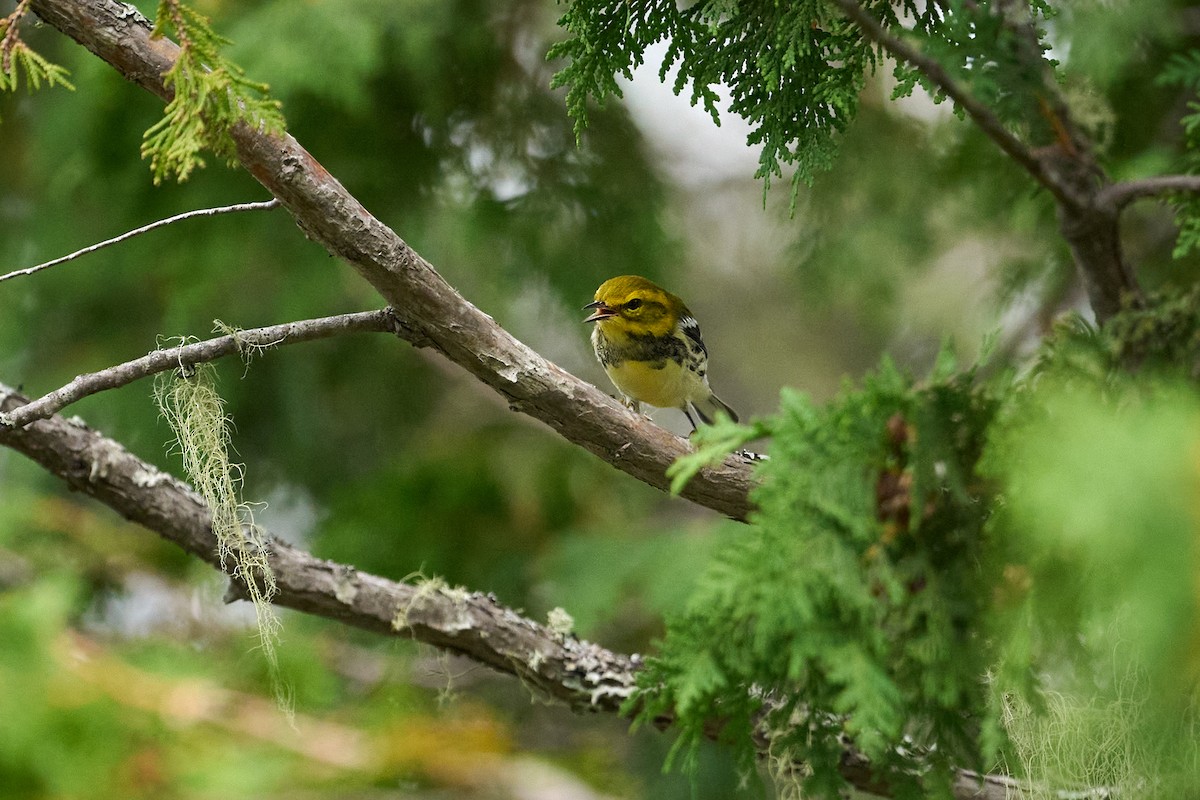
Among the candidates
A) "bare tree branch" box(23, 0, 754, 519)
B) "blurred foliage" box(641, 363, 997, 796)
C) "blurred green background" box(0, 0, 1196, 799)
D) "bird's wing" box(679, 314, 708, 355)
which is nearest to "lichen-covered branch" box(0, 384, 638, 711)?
"blurred green background" box(0, 0, 1196, 799)

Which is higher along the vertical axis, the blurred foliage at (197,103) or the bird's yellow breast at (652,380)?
the bird's yellow breast at (652,380)

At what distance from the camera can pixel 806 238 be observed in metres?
5.22

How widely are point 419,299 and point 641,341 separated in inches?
77.7

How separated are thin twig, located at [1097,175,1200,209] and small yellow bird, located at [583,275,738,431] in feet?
7.96

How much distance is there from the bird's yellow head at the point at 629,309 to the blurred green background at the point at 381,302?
73 cm

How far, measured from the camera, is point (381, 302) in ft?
15.4

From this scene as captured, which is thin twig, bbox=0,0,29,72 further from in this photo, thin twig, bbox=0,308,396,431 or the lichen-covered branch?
the lichen-covered branch

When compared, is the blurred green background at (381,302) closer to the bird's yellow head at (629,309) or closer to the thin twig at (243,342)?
the bird's yellow head at (629,309)

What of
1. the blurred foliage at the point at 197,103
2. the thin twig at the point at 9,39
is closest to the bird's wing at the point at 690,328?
the blurred foliage at the point at 197,103

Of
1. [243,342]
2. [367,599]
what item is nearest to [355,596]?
[367,599]

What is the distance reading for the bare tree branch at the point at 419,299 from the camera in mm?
1884

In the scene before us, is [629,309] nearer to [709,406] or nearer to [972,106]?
[709,406]

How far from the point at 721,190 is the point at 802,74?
279 inches

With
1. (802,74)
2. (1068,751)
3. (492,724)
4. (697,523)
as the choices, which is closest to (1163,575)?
(1068,751)
